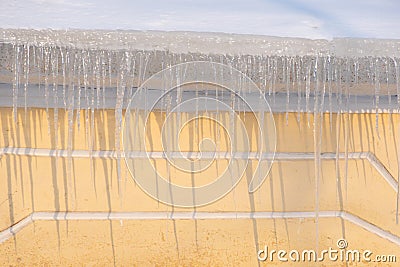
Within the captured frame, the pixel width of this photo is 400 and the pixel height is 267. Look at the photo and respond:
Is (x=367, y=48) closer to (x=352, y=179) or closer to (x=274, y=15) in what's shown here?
(x=274, y=15)

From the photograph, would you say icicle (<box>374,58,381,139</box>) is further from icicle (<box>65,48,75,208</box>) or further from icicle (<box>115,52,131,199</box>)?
icicle (<box>65,48,75,208</box>)

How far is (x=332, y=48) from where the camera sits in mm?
2812

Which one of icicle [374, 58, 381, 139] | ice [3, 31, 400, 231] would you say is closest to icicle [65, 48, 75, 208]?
ice [3, 31, 400, 231]

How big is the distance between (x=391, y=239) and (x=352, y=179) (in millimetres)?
424

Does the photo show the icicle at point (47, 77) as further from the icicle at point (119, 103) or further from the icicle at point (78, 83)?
the icicle at point (119, 103)

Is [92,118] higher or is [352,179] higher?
[92,118]

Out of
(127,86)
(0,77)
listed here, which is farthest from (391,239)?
(0,77)

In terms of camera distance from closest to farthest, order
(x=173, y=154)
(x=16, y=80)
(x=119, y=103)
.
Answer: (x=16, y=80), (x=119, y=103), (x=173, y=154)

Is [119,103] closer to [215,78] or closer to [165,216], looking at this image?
[215,78]

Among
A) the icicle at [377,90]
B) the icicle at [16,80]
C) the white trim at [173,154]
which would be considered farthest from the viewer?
the white trim at [173,154]

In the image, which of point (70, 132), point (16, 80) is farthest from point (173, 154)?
point (16, 80)

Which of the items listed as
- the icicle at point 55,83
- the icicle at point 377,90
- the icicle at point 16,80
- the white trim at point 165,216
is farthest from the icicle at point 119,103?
the icicle at point 377,90

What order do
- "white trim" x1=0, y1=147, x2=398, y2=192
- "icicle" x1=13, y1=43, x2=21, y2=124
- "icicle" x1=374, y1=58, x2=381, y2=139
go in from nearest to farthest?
"icicle" x1=13, y1=43, x2=21, y2=124 < "icicle" x1=374, y1=58, x2=381, y2=139 < "white trim" x1=0, y1=147, x2=398, y2=192

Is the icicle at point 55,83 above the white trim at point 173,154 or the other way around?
above
